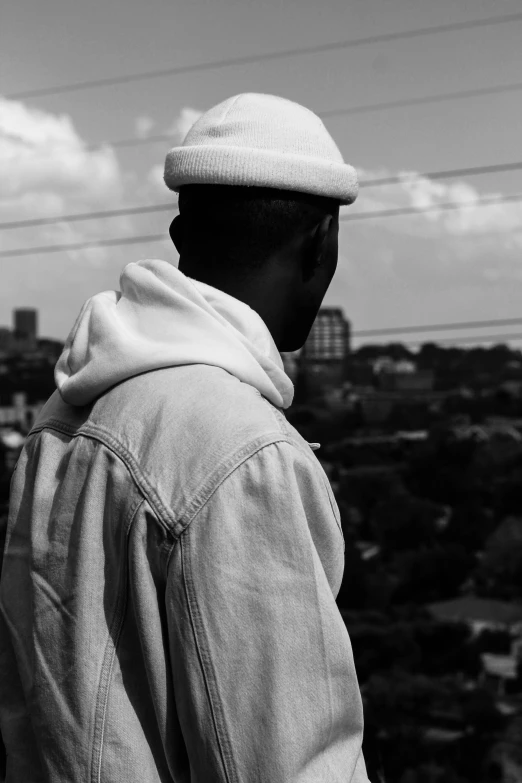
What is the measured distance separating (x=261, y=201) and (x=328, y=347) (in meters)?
23.2

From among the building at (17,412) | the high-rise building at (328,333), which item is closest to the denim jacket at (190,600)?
the high-rise building at (328,333)

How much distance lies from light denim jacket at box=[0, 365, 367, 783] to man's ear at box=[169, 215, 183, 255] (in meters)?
0.23

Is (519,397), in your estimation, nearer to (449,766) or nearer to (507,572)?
(507,572)

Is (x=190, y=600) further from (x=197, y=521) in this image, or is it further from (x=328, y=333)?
(x=328, y=333)

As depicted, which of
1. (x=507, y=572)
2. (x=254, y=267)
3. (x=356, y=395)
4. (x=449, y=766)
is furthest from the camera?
(x=356, y=395)

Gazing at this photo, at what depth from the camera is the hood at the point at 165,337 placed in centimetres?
108

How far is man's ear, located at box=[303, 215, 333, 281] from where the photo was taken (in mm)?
1229

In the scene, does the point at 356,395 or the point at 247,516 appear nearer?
the point at 247,516

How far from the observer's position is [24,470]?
1241 mm

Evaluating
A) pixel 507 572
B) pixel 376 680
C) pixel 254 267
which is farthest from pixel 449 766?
pixel 254 267

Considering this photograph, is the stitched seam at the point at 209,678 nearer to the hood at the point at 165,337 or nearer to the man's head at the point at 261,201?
the hood at the point at 165,337

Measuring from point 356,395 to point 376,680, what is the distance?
590 inches

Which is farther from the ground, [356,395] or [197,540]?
[197,540]

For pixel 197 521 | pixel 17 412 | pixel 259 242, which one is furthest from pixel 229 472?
pixel 17 412
